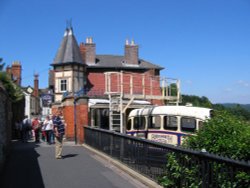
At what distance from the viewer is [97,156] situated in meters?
14.7

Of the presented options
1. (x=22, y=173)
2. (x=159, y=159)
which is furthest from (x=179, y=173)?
(x=22, y=173)

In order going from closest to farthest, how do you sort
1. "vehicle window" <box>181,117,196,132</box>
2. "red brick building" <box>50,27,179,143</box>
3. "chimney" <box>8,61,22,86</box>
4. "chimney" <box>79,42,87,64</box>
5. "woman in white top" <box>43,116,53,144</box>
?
1. "vehicle window" <box>181,117,196,132</box>
2. "red brick building" <box>50,27,179,143</box>
3. "woman in white top" <box>43,116,53,144</box>
4. "chimney" <box>8,61,22,86</box>
5. "chimney" <box>79,42,87,64</box>

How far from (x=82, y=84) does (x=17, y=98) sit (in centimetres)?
1546

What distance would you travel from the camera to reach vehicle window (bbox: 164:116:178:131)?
16500 millimetres

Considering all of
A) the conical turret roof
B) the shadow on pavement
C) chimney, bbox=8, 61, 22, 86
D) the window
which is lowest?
the shadow on pavement

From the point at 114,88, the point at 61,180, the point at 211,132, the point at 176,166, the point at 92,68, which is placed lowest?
the point at 61,180

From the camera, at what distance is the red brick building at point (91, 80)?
2086cm

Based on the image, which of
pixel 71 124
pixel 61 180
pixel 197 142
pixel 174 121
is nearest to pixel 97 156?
pixel 174 121

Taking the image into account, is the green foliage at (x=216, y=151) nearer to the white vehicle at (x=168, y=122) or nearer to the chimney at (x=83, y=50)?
the white vehicle at (x=168, y=122)

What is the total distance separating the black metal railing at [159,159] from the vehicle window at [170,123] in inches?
120

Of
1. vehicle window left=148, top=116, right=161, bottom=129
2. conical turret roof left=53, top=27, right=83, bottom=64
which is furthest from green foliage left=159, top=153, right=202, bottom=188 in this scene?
conical turret roof left=53, top=27, right=83, bottom=64

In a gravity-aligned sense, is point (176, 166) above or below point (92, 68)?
below

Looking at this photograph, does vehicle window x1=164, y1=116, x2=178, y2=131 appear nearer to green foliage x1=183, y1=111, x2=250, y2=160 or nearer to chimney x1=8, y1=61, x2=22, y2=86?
green foliage x1=183, y1=111, x2=250, y2=160

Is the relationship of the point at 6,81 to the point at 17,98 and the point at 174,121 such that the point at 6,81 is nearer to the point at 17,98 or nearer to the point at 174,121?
the point at 17,98
